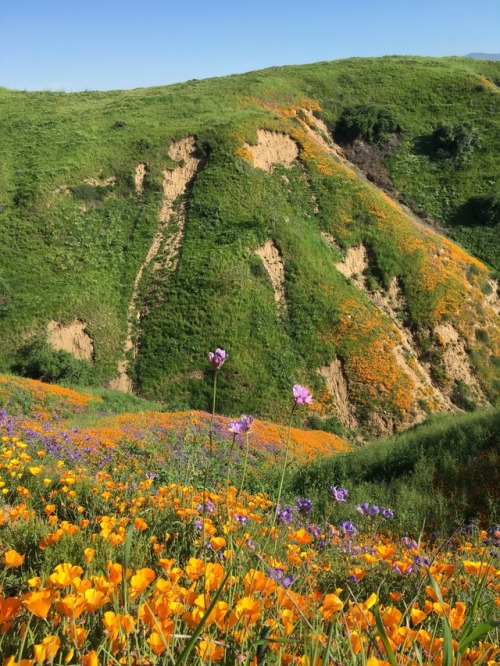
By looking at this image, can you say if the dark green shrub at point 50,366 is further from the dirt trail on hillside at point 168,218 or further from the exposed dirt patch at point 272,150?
the exposed dirt patch at point 272,150

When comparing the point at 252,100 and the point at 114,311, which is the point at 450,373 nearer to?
the point at 114,311

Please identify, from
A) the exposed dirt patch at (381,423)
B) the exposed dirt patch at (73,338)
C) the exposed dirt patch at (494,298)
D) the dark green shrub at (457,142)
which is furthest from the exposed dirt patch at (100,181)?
the dark green shrub at (457,142)

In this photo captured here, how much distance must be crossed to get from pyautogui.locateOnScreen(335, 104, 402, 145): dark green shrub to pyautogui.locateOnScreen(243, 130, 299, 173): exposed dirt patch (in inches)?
484

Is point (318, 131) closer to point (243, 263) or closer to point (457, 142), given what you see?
point (457, 142)

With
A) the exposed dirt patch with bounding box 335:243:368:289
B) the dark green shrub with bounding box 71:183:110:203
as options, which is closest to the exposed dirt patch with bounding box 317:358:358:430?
the exposed dirt patch with bounding box 335:243:368:289

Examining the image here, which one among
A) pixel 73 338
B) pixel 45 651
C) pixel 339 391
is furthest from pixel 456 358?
pixel 45 651

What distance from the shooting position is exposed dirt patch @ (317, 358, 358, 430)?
27.2m

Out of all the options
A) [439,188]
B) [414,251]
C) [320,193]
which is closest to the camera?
[414,251]

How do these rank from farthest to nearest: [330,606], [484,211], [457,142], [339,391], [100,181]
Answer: [457,142] → [484,211] → [100,181] → [339,391] → [330,606]

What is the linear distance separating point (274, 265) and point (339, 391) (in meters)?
10.7

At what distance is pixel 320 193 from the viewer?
128ft

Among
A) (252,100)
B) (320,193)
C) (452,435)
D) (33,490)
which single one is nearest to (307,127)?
(252,100)

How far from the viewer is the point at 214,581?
2074mm

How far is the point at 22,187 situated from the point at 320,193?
80.9ft
